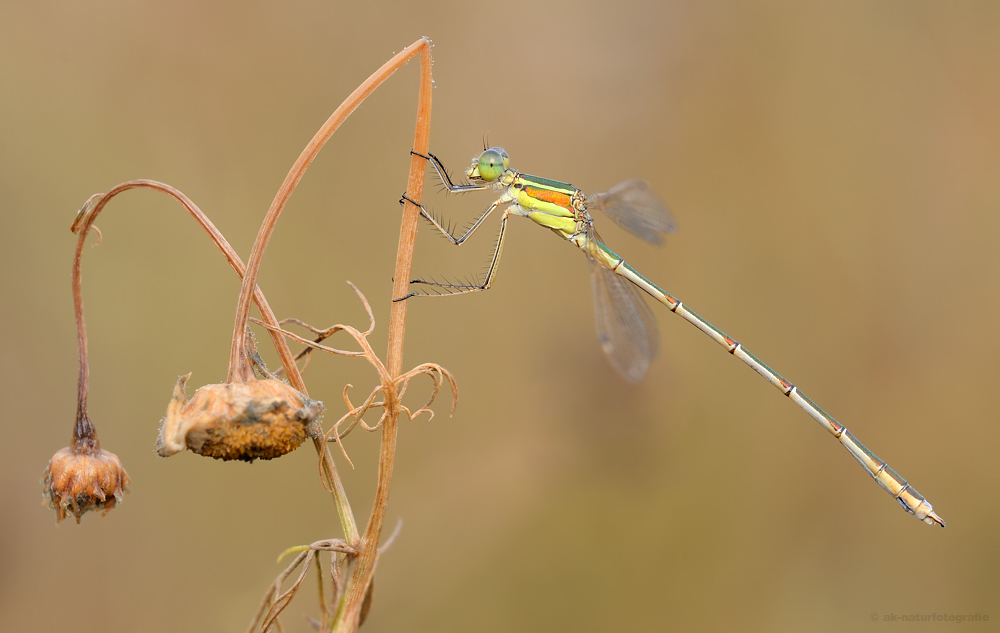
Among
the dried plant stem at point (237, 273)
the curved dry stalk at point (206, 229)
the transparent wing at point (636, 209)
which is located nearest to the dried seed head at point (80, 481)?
the dried plant stem at point (237, 273)

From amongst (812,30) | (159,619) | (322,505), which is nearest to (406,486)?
(322,505)

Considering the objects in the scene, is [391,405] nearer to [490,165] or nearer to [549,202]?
[490,165]

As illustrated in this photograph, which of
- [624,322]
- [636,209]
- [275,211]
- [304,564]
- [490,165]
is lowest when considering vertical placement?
[304,564]

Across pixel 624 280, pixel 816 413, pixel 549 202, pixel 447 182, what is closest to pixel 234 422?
pixel 447 182

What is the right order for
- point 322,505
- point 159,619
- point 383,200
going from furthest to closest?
point 383,200 → point 322,505 → point 159,619

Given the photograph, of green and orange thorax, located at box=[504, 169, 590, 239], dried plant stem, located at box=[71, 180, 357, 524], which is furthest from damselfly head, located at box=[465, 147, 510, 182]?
dried plant stem, located at box=[71, 180, 357, 524]

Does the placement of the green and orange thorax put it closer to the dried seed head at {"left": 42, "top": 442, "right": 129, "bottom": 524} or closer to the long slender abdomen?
the long slender abdomen

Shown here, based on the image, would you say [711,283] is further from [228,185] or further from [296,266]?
[228,185]

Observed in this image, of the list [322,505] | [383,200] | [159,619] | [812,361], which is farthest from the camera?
[812,361]
